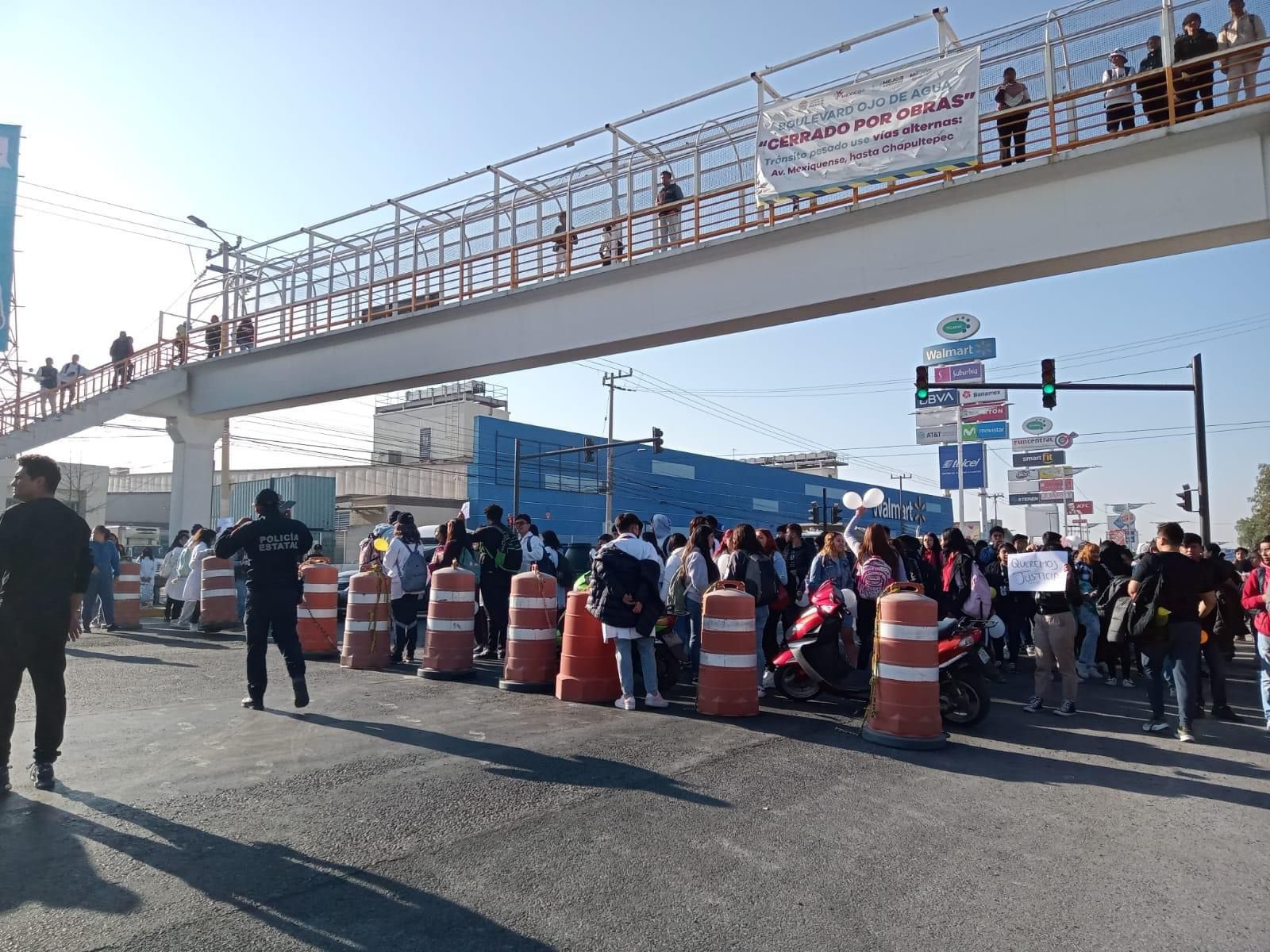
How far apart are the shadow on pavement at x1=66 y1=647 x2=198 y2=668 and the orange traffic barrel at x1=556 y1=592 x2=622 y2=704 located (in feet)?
17.6

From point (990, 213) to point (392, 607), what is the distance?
10106mm

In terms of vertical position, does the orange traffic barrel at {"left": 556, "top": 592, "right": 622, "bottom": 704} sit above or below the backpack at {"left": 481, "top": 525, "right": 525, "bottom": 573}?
below

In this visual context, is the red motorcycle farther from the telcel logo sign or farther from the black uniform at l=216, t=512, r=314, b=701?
the telcel logo sign

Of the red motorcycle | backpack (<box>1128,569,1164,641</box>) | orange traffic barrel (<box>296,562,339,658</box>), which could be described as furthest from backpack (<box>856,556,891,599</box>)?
orange traffic barrel (<box>296,562,339,658</box>)

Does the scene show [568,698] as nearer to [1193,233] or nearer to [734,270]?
[734,270]

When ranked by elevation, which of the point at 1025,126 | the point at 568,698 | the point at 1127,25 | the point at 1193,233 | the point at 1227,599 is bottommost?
the point at 568,698

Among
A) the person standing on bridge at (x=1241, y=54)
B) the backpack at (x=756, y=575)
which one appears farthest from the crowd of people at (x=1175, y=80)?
the backpack at (x=756, y=575)

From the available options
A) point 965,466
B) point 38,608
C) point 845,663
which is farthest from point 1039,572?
point 965,466

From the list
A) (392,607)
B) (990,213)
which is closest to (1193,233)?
(990,213)

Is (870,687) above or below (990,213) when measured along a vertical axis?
below

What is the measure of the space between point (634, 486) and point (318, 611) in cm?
4773

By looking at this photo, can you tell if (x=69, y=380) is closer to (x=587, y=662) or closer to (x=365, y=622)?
(x=365, y=622)

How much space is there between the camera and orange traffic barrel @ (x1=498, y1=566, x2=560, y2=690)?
9.20m

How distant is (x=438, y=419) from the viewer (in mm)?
65062
